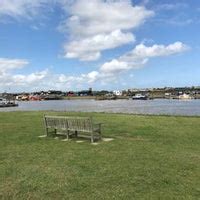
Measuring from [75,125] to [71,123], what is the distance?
0.31 meters

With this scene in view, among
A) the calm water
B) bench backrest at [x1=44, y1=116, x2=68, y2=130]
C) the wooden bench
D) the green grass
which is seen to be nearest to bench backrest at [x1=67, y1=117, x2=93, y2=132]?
the wooden bench

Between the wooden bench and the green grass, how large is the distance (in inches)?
31.5

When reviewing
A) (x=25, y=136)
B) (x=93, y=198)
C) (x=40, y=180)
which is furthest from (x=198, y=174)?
(x=25, y=136)

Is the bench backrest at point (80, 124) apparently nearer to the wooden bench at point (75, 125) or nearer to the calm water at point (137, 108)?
the wooden bench at point (75, 125)

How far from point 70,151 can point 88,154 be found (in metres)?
1.04

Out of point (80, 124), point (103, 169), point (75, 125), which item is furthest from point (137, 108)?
point (103, 169)

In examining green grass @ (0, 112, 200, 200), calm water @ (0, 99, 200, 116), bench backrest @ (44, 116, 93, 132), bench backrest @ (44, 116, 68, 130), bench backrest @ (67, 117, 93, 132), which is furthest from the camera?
calm water @ (0, 99, 200, 116)

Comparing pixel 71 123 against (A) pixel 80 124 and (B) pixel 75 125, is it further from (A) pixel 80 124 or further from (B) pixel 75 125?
(A) pixel 80 124

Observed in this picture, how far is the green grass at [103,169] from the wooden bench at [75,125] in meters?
0.80

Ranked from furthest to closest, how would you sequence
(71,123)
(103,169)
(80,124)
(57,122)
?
(57,122), (71,123), (80,124), (103,169)

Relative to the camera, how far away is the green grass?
26.7ft

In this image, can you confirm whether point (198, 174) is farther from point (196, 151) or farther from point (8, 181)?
point (8, 181)

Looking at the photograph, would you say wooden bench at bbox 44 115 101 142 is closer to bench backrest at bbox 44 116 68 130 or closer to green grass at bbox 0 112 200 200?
bench backrest at bbox 44 116 68 130

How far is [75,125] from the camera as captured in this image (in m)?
16.1
